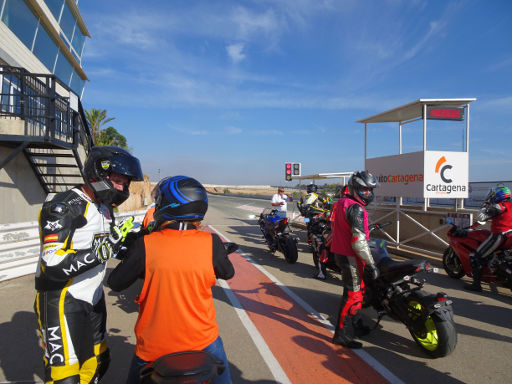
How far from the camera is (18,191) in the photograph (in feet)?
29.5

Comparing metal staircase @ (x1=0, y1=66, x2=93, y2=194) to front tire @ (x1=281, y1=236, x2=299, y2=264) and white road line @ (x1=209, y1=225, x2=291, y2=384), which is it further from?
front tire @ (x1=281, y1=236, x2=299, y2=264)

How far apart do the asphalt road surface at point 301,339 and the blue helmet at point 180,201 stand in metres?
2.00

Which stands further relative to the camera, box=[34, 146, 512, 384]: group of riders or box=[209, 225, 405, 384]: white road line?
box=[209, 225, 405, 384]: white road line

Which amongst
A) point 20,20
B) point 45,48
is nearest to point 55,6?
point 45,48

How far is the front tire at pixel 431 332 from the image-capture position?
3.23 m

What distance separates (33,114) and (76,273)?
1024 cm

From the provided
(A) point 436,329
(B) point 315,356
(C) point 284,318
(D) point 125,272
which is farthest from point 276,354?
(D) point 125,272

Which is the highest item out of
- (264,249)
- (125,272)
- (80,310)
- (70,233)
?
(70,233)

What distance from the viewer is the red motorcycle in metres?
5.43

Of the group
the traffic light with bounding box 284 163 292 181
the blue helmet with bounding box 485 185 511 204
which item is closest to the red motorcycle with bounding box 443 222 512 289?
Result: the blue helmet with bounding box 485 185 511 204

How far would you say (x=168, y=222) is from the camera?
1.90 metres

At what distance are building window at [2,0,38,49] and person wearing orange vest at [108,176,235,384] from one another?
11980 mm

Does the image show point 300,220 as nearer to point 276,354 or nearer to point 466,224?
point 466,224

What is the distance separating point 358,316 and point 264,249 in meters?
6.11
